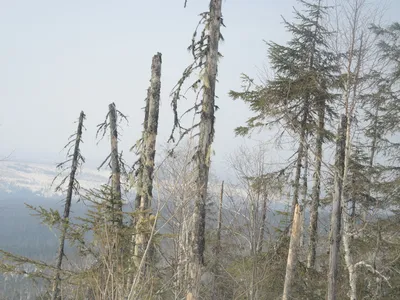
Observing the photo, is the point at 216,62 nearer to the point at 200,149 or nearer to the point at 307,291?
the point at 200,149

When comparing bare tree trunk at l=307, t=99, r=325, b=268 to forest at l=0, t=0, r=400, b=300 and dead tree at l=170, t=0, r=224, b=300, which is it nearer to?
forest at l=0, t=0, r=400, b=300

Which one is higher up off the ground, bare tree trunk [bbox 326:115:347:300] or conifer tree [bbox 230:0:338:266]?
conifer tree [bbox 230:0:338:266]

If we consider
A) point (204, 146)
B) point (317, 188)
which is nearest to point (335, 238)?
point (204, 146)

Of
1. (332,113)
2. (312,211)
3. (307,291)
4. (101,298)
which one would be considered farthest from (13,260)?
(332,113)

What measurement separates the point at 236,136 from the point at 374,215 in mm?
5015

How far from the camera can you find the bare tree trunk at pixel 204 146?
601cm

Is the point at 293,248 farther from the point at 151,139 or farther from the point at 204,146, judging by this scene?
the point at 151,139

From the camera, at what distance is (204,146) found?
643 centimetres

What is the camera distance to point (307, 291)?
1011 centimetres

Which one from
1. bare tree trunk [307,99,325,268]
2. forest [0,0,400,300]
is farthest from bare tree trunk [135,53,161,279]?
bare tree trunk [307,99,325,268]

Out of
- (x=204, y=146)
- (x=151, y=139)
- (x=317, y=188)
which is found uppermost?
(x=151, y=139)

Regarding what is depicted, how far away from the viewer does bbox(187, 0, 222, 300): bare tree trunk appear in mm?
6008

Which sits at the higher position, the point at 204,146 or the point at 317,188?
the point at 204,146

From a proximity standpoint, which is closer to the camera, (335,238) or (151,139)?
(335,238)
